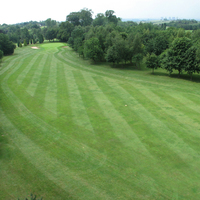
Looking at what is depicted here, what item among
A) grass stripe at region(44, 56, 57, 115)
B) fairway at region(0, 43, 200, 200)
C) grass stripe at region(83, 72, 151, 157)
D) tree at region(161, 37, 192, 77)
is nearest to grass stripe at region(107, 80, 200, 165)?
fairway at region(0, 43, 200, 200)

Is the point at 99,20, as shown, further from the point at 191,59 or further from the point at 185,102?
the point at 185,102

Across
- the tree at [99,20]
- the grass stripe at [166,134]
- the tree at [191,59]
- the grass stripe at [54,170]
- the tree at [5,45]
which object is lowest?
the grass stripe at [54,170]

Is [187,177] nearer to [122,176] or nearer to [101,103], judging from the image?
[122,176]

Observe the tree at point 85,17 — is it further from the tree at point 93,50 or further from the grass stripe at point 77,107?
the grass stripe at point 77,107

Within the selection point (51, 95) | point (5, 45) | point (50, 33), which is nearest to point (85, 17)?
point (50, 33)

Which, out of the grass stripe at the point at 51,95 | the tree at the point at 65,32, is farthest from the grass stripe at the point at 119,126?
the tree at the point at 65,32

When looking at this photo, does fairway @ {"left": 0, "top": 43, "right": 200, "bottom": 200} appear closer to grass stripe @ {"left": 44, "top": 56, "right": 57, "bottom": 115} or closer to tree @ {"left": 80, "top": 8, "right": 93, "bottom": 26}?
A: grass stripe @ {"left": 44, "top": 56, "right": 57, "bottom": 115}
